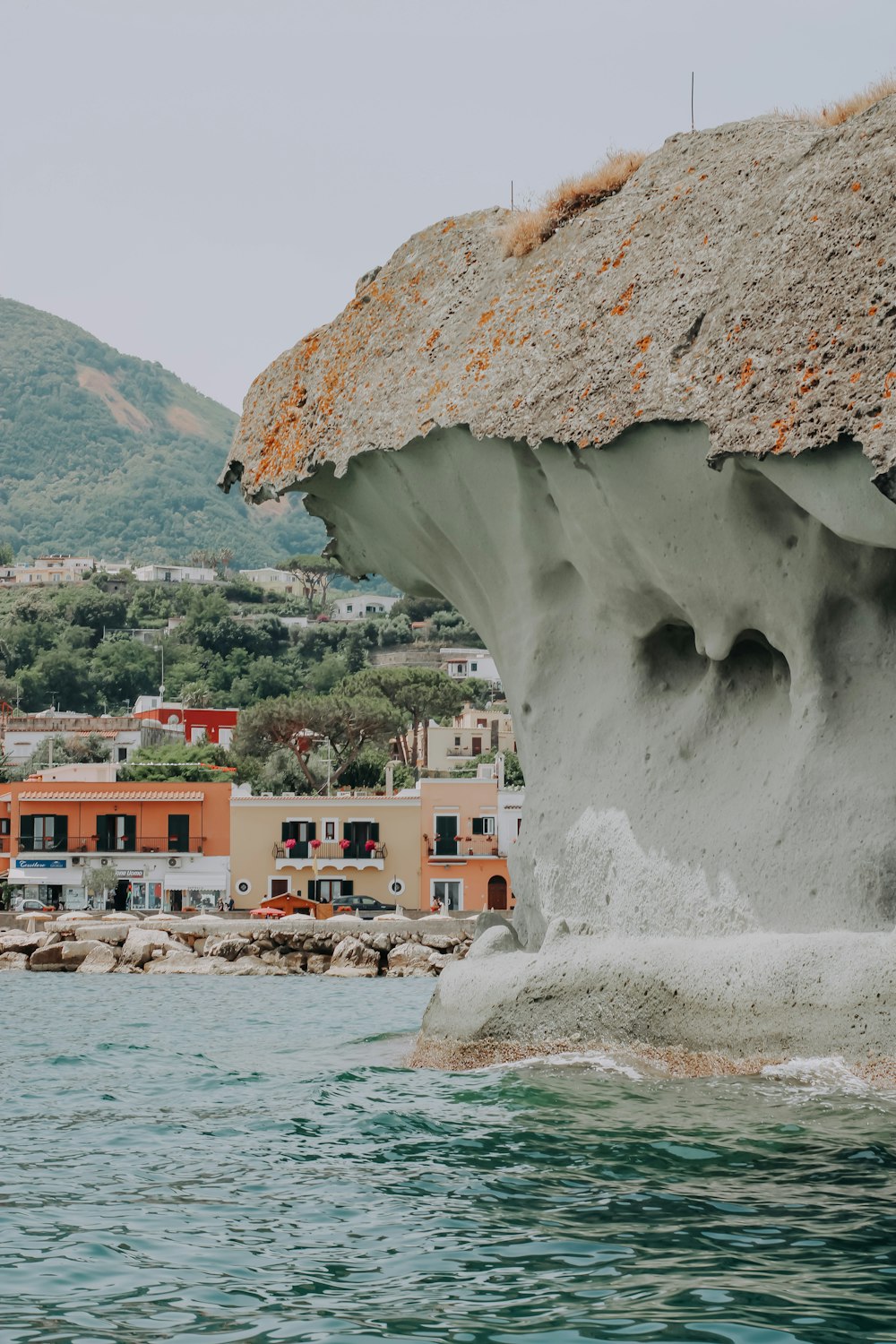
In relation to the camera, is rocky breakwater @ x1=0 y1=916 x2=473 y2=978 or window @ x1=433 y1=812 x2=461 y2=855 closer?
rocky breakwater @ x1=0 y1=916 x2=473 y2=978

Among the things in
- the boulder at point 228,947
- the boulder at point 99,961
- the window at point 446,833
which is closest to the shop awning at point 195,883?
the window at point 446,833

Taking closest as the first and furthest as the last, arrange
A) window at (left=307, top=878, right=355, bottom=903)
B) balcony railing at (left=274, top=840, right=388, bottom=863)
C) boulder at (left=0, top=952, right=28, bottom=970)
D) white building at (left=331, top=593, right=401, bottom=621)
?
boulder at (left=0, top=952, right=28, bottom=970), balcony railing at (left=274, top=840, right=388, bottom=863), window at (left=307, top=878, right=355, bottom=903), white building at (left=331, top=593, right=401, bottom=621)

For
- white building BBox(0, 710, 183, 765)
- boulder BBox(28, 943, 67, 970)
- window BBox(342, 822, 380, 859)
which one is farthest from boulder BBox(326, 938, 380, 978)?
white building BBox(0, 710, 183, 765)

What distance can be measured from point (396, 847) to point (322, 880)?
9.50ft

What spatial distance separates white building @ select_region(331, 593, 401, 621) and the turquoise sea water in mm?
161696

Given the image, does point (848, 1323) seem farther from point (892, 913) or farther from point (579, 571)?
point (579, 571)

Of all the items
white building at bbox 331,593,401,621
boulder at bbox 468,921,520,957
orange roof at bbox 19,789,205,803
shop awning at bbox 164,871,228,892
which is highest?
white building at bbox 331,593,401,621

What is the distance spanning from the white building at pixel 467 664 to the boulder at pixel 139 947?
95.0 metres

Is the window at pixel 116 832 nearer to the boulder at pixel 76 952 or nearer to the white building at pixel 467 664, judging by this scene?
the boulder at pixel 76 952

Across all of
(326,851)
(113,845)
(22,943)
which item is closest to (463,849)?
(326,851)

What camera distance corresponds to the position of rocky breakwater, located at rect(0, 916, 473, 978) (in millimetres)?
32344

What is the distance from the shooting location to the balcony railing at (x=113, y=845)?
58375 millimetres

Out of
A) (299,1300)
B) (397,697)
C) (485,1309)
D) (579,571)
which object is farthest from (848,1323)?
(397,697)

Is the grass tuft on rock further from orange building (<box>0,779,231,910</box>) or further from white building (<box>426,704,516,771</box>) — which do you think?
white building (<box>426,704,516,771</box>)
